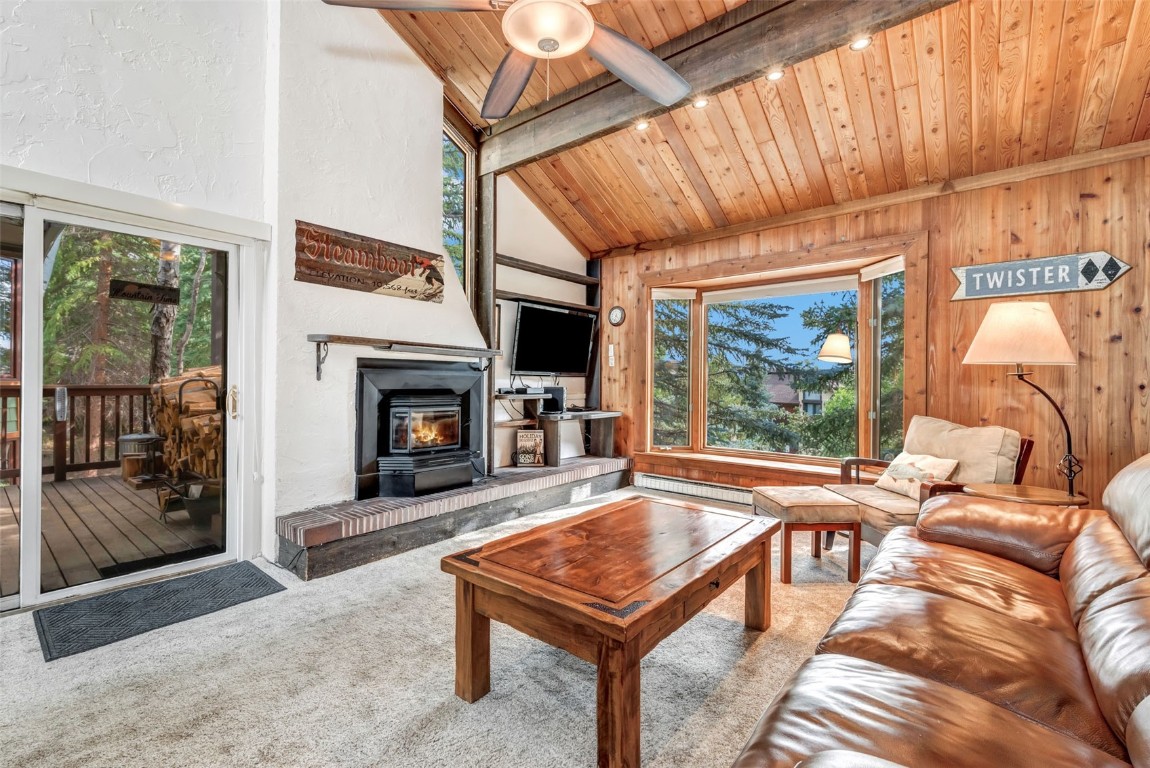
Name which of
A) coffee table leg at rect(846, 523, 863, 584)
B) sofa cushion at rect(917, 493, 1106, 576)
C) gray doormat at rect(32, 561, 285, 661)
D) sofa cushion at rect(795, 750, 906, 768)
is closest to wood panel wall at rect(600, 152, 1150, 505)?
coffee table leg at rect(846, 523, 863, 584)

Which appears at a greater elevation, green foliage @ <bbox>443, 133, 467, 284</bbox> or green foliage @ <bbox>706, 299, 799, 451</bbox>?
green foliage @ <bbox>443, 133, 467, 284</bbox>

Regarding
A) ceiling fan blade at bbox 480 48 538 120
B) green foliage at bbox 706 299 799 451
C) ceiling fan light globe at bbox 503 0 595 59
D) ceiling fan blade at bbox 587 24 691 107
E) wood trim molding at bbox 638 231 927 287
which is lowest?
green foliage at bbox 706 299 799 451

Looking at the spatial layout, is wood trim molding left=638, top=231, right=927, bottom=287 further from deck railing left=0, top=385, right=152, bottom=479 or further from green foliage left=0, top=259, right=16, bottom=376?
green foliage left=0, top=259, right=16, bottom=376

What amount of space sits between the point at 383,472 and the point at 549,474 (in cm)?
145

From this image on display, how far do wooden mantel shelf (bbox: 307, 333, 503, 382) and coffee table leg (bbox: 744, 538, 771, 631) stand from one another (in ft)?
8.45

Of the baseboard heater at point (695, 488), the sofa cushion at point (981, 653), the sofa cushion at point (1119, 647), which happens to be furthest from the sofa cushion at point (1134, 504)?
the baseboard heater at point (695, 488)

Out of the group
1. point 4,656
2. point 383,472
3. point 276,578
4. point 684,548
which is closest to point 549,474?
point 383,472

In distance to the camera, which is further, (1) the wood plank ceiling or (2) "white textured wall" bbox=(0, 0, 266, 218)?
(1) the wood plank ceiling

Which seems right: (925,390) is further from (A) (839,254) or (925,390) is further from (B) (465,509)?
(B) (465,509)

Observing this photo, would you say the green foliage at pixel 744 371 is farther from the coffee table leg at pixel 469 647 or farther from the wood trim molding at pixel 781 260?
the coffee table leg at pixel 469 647

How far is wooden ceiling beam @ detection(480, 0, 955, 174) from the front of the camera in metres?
2.73

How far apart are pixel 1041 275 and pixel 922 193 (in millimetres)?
958

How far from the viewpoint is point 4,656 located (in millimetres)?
2100

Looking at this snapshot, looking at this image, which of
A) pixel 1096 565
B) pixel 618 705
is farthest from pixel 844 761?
pixel 1096 565
